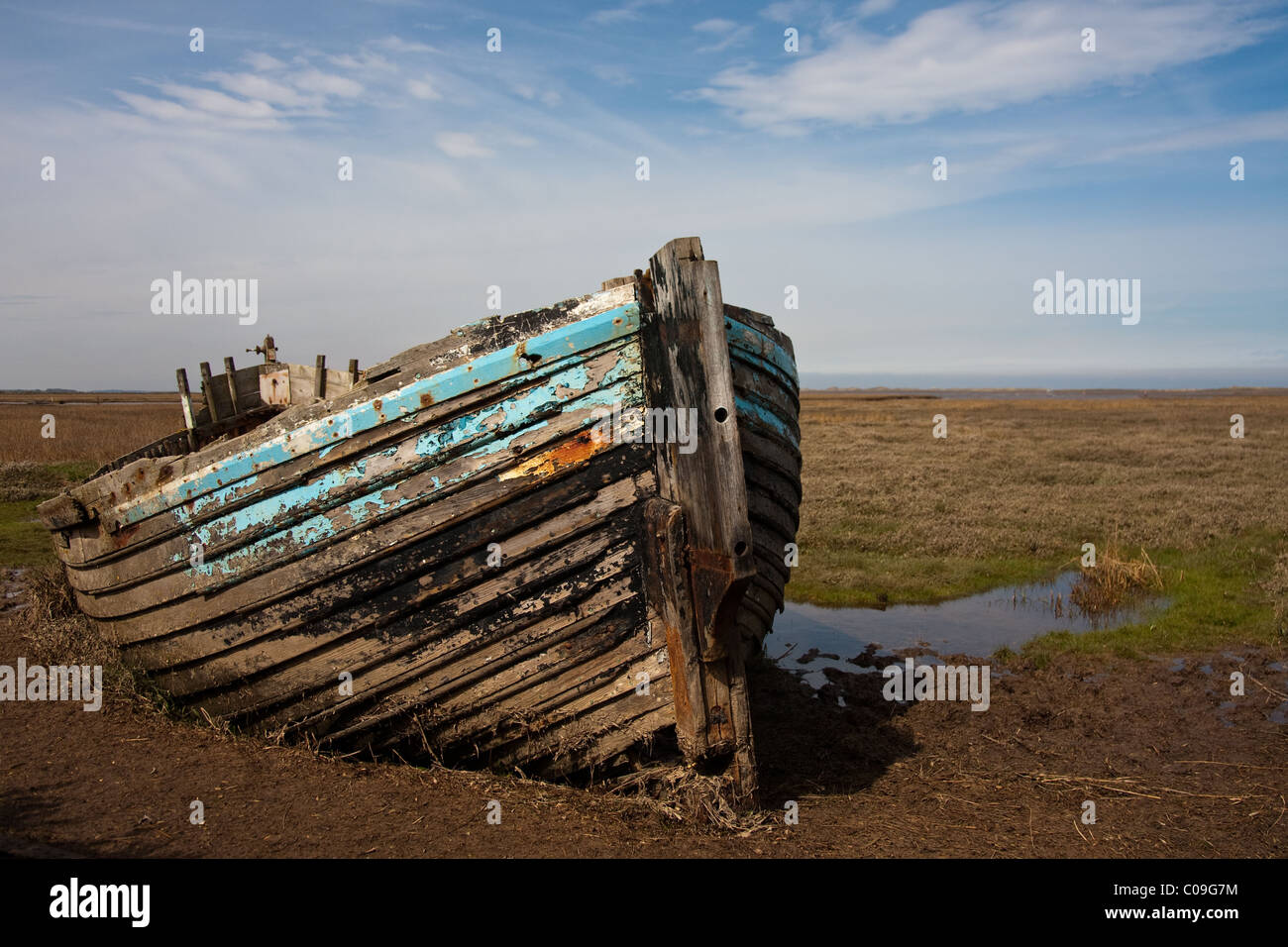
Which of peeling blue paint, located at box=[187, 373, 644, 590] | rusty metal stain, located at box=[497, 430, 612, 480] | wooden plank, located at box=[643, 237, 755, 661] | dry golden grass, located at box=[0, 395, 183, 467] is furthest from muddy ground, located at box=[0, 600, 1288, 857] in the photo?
dry golden grass, located at box=[0, 395, 183, 467]

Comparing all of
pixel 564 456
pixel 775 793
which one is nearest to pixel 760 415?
pixel 564 456

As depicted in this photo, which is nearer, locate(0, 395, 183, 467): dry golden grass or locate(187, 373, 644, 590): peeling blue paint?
locate(187, 373, 644, 590): peeling blue paint

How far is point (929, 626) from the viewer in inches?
371

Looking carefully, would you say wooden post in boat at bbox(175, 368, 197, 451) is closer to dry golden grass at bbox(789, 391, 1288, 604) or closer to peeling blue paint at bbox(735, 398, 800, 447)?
peeling blue paint at bbox(735, 398, 800, 447)

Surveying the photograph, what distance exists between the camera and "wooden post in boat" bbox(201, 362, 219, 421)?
8.51 m

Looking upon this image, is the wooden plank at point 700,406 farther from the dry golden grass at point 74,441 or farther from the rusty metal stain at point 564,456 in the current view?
the dry golden grass at point 74,441

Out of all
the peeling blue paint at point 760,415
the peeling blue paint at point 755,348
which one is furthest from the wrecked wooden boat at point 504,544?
the peeling blue paint at point 760,415

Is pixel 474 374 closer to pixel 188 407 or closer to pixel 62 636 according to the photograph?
pixel 62 636

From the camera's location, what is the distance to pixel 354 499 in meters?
4.52

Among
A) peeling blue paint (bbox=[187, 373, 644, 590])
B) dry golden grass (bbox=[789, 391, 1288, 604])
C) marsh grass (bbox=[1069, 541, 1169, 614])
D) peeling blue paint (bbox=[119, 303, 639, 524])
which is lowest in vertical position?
marsh grass (bbox=[1069, 541, 1169, 614])

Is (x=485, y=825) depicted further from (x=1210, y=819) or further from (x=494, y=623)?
(x=1210, y=819)

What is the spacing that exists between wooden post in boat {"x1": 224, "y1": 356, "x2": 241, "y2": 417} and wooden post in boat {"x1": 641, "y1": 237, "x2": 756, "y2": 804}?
6.09 m

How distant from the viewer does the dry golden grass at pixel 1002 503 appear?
11594 mm

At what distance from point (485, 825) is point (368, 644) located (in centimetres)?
116
